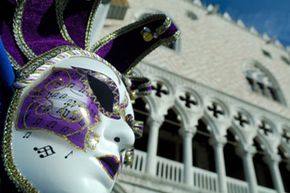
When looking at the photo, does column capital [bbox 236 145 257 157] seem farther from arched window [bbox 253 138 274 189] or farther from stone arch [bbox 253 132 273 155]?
arched window [bbox 253 138 274 189]

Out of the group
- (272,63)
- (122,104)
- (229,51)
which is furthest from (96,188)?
(272,63)

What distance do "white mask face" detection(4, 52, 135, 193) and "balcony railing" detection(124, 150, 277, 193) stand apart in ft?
9.65

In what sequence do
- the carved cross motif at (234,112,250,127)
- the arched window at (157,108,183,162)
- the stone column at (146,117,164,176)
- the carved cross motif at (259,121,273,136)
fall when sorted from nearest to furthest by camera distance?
the stone column at (146,117,164,176)
the carved cross motif at (234,112,250,127)
the carved cross motif at (259,121,273,136)
the arched window at (157,108,183,162)

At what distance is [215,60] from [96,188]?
6.74 m

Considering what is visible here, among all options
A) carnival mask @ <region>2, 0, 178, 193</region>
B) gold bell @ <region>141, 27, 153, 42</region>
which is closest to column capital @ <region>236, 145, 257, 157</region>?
gold bell @ <region>141, 27, 153, 42</region>

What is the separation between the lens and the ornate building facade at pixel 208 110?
4.66 metres

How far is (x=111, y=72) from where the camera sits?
1464 mm

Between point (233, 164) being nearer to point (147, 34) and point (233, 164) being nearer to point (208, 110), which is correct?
point (208, 110)

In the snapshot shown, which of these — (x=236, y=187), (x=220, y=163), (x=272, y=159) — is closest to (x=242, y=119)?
(x=272, y=159)

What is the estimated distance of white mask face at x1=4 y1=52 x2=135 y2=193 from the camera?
1050 mm

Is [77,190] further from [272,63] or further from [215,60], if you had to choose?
[272,63]

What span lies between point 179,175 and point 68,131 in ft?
12.1

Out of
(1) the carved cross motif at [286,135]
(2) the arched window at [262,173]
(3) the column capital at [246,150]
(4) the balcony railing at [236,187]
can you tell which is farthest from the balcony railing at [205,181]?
(2) the arched window at [262,173]

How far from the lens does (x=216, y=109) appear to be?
6.05 meters
